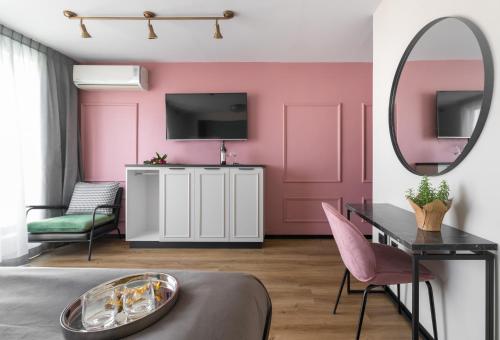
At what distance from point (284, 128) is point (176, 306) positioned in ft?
10.3

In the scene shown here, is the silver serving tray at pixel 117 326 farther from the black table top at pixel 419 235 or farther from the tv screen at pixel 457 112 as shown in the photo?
the tv screen at pixel 457 112

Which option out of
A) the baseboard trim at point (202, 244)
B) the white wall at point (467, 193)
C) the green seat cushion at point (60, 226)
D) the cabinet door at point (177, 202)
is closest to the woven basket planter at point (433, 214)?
the white wall at point (467, 193)

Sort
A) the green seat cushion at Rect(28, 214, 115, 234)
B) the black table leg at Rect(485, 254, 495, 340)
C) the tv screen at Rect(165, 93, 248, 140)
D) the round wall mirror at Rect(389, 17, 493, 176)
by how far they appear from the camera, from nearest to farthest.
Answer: the black table leg at Rect(485, 254, 495, 340) → the round wall mirror at Rect(389, 17, 493, 176) → the green seat cushion at Rect(28, 214, 115, 234) → the tv screen at Rect(165, 93, 248, 140)

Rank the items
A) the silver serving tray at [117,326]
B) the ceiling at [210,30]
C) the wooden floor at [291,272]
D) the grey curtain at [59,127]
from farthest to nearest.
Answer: the grey curtain at [59,127], the ceiling at [210,30], the wooden floor at [291,272], the silver serving tray at [117,326]

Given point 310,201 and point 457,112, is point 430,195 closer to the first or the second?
point 457,112

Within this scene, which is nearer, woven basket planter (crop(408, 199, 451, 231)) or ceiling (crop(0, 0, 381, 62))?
woven basket planter (crop(408, 199, 451, 231))

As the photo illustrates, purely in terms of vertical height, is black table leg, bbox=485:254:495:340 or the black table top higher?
the black table top

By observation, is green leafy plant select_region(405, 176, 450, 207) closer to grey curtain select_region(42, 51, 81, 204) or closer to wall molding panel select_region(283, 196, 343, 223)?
wall molding panel select_region(283, 196, 343, 223)

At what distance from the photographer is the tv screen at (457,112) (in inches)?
49.1

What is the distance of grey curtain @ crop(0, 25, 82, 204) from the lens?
10.6 feet

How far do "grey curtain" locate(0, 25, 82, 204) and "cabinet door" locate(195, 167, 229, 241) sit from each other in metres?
1.81

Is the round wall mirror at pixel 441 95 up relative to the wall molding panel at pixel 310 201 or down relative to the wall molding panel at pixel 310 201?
up

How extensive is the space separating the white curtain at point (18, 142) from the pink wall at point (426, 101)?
382 cm

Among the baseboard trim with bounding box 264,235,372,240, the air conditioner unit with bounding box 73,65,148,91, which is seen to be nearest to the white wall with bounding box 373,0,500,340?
the baseboard trim with bounding box 264,235,372,240
